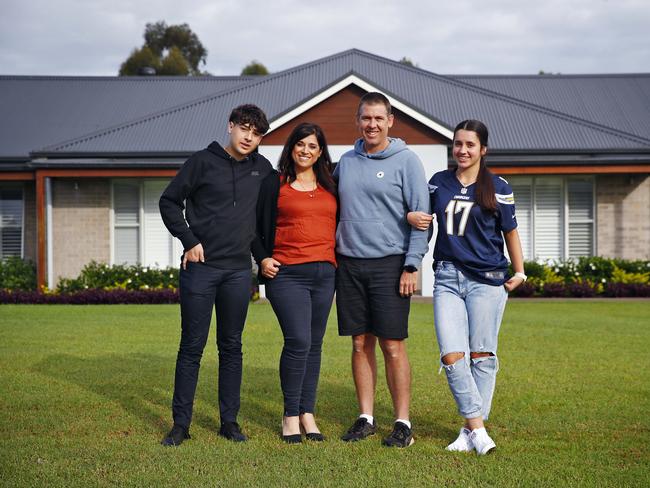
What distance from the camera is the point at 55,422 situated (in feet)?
20.7

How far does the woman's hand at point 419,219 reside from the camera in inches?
223

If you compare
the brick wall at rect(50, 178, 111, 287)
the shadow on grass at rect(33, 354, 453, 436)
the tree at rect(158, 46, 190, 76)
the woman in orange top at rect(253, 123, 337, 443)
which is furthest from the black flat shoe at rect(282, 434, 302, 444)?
the tree at rect(158, 46, 190, 76)

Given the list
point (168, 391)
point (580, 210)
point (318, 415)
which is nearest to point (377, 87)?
point (580, 210)

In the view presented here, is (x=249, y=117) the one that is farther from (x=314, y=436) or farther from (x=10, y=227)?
(x=10, y=227)

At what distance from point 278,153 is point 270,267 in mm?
12739

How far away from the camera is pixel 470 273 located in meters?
5.67

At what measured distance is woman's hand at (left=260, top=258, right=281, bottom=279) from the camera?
5773 millimetres

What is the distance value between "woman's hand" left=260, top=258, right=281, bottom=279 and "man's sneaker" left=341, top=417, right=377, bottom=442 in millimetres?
1186

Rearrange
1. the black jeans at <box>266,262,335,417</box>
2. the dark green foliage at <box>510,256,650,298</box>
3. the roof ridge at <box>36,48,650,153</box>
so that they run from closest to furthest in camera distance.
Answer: the black jeans at <box>266,262,335,417</box> → the dark green foliage at <box>510,256,650,298</box> → the roof ridge at <box>36,48,650,153</box>

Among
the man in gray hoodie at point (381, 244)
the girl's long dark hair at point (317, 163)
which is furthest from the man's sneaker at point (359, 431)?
the girl's long dark hair at point (317, 163)

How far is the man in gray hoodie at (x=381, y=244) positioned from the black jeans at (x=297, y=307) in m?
0.14

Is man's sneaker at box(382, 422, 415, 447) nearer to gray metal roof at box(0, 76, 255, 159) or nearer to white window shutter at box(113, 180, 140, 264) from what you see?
white window shutter at box(113, 180, 140, 264)

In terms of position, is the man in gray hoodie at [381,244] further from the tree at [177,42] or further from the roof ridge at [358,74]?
the tree at [177,42]

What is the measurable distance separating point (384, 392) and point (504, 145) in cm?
1296
